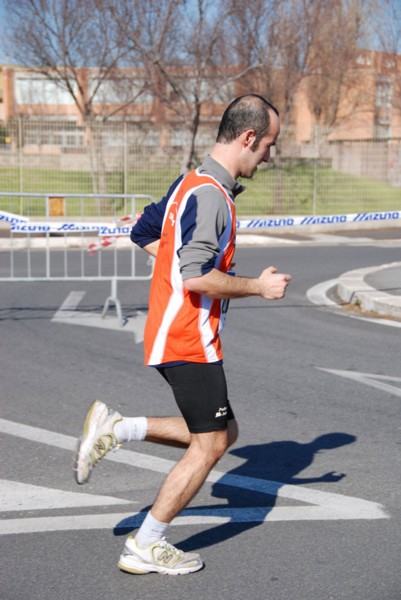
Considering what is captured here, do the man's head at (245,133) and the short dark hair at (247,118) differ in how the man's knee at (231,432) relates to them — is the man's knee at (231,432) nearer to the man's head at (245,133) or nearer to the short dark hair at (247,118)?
the man's head at (245,133)

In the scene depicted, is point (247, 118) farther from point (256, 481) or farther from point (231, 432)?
point (256, 481)

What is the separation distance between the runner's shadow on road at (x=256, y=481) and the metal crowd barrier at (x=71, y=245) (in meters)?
4.84

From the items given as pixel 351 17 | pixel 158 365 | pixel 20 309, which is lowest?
pixel 20 309

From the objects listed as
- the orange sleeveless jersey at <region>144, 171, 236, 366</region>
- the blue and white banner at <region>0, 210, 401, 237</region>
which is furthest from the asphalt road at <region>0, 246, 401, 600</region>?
the blue and white banner at <region>0, 210, 401, 237</region>

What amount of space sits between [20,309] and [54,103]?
204 feet

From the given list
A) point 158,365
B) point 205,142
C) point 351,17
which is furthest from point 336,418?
point 351,17

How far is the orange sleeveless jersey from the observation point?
383 cm

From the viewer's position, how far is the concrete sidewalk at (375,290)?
1118cm

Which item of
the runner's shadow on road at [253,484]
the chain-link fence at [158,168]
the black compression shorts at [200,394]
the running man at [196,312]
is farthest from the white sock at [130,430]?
the chain-link fence at [158,168]

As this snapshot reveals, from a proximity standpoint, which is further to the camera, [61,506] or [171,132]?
[171,132]

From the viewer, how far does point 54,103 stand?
71.1 metres

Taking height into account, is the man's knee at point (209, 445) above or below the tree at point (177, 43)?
below

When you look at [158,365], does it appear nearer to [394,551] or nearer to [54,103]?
[394,551]

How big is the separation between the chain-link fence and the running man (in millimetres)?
21282
